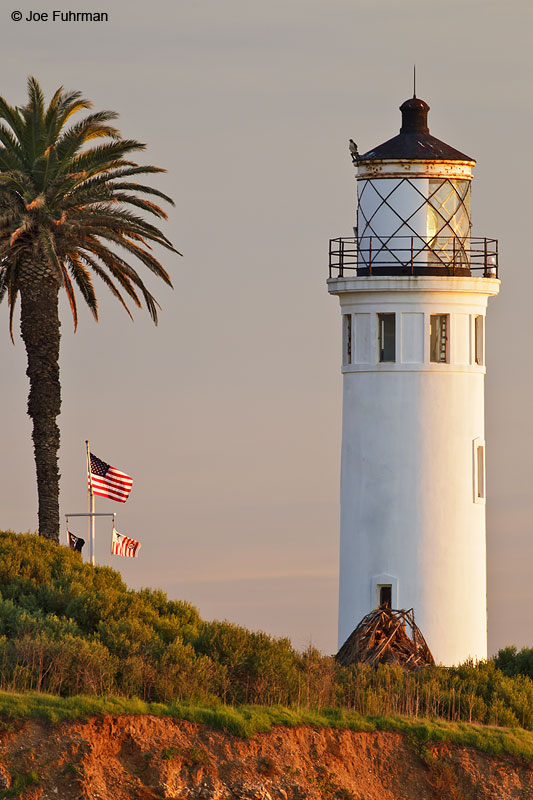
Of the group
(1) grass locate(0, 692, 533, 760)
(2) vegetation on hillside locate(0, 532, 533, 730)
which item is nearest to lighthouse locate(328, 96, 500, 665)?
(2) vegetation on hillside locate(0, 532, 533, 730)

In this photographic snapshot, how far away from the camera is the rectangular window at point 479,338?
47.6m

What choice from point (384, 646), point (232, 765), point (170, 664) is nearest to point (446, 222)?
point (384, 646)

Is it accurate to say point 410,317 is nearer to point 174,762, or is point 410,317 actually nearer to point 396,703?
point 396,703

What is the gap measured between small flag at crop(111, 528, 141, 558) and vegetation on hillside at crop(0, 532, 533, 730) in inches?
255

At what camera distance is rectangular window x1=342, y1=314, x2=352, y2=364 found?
156 feet

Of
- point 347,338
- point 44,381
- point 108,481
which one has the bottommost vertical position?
point 108,481

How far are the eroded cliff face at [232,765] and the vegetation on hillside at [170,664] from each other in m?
1.11

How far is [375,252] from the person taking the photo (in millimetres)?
46938

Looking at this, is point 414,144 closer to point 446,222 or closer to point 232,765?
point 446,222

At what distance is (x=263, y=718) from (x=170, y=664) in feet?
7.34

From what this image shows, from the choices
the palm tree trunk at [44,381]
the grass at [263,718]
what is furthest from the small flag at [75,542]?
the grass at [263,718]

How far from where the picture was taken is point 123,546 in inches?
1834

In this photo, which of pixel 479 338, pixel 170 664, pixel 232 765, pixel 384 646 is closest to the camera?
pixel 232 765

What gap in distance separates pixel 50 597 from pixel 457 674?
27.8 ft
